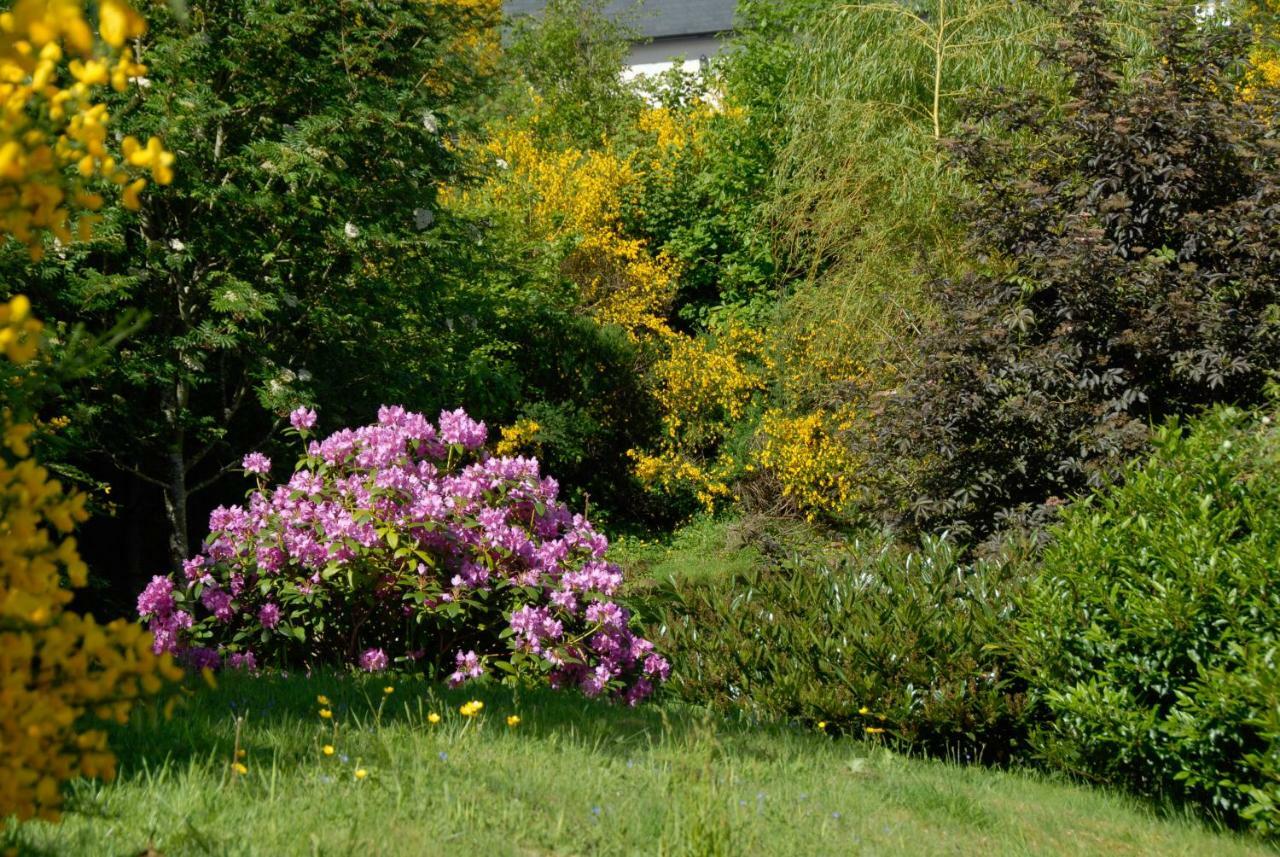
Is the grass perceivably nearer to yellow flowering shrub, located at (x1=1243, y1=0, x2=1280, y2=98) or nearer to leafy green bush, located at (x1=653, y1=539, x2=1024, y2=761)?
leafy green bush, located at (x1=653, y1=539, x2=1024, y2=761)

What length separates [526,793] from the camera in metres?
Result: 3.28

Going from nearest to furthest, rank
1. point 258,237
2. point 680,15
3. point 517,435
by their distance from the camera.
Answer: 1. point 258,237
2. point 517,435
3. point 680,15

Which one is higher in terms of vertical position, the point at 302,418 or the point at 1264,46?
the point at 1264,46

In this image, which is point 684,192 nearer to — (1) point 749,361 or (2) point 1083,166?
(1) point 749,361

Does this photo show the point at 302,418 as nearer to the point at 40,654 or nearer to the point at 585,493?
the point at 585,493

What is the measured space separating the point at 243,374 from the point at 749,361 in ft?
22.4

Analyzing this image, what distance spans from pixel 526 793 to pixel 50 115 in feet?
7.43

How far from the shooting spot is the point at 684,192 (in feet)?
50.8

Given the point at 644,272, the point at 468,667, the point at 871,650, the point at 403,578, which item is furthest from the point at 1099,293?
the point at 644,272

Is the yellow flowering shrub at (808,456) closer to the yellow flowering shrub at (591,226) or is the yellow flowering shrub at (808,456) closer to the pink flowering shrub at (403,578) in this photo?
the yellow flowering shrub at (591,226)

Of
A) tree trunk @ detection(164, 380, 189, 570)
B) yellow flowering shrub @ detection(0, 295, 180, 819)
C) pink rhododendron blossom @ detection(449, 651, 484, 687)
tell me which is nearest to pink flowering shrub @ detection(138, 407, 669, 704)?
pink rhododendron blossom @ detection(449, 651, 484, 687)

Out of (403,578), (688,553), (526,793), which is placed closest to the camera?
(526,793)

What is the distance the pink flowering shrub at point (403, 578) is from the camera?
202 inches

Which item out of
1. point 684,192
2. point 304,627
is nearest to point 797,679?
point 304,627
